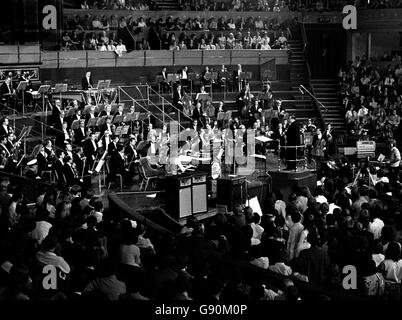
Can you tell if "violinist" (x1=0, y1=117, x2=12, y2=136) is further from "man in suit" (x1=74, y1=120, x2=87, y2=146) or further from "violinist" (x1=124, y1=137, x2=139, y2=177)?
"violinist" (x1=124, y1=137, x2=139, y2=177)

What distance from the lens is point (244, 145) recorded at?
22.8 meters

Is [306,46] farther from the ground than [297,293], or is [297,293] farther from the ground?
[306,46]

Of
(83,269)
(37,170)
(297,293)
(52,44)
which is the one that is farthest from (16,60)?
(297,293)

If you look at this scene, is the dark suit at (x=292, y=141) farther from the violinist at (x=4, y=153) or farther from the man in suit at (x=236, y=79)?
the man in suit at (x=236, y=79)

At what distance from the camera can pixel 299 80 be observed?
3231 cm

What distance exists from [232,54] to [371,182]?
526 inches

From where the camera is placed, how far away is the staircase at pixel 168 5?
32125mm

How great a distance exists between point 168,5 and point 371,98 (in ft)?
31.9

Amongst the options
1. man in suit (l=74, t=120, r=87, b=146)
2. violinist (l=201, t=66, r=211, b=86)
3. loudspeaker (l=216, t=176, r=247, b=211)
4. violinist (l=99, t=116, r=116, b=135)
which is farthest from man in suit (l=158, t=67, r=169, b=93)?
loudspeaker (l=216, t=176, r=247, b=211)

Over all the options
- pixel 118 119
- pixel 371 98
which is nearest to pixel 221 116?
pixel 118 119

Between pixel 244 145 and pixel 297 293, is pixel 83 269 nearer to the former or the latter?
pixel 297 293

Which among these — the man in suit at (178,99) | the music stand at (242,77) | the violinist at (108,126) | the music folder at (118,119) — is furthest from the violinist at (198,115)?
the violinist at (108,126)

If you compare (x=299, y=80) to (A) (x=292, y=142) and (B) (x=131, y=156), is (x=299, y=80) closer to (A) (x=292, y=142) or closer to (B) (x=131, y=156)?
(A) (x=292, y=142)

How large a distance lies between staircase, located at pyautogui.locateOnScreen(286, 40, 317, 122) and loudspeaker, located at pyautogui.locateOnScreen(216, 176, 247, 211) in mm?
14107
